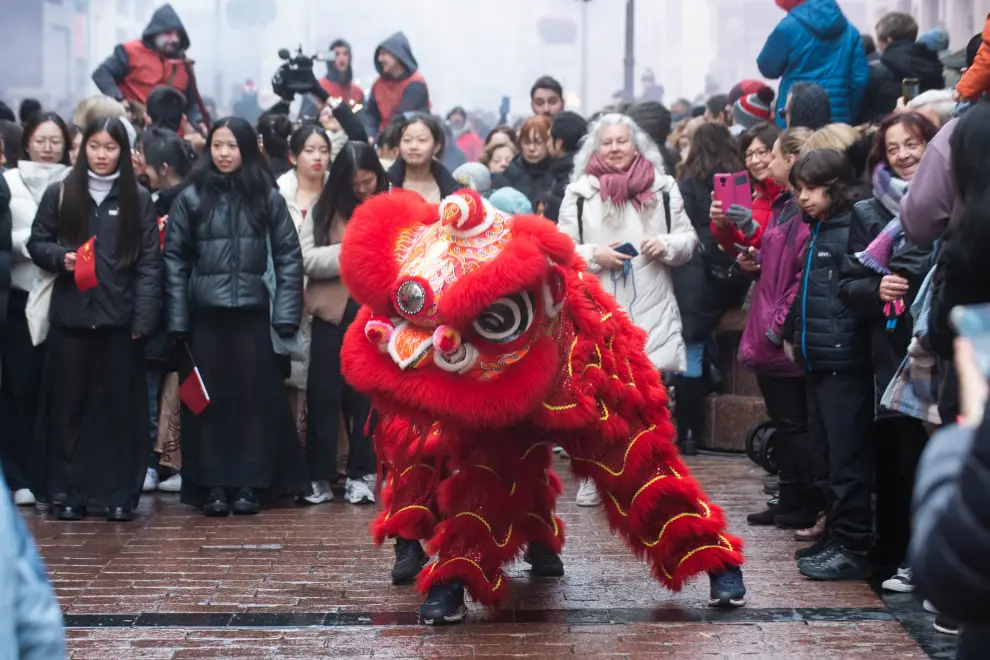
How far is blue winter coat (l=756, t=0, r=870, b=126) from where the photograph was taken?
32.0 feet

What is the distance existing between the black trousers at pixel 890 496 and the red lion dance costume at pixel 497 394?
987 mm

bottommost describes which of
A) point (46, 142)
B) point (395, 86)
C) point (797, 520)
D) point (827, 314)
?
point (797, 520)

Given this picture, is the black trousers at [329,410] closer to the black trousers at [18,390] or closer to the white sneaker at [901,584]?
the black trousers at [18,390]

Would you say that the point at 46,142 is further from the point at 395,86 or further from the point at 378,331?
the point at 395,86

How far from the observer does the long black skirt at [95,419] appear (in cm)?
801

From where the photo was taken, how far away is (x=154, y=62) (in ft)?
39.6

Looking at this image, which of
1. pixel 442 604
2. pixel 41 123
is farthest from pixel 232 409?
pixel 442 604

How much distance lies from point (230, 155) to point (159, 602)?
302 cm

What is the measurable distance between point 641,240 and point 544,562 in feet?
7.26

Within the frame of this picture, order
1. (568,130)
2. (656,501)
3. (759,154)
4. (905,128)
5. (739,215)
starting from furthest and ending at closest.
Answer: (568,130), (759,154), (739,215), (905,128), (656,501)

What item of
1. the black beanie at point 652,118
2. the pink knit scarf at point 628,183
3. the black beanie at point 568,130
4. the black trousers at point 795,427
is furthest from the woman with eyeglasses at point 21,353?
the black trousers at point 795,427

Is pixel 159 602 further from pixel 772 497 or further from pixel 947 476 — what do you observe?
pixel 947 476

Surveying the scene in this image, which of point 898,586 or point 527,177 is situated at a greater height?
point 527,177

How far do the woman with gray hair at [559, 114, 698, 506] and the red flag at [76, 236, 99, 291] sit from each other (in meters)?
2.62
